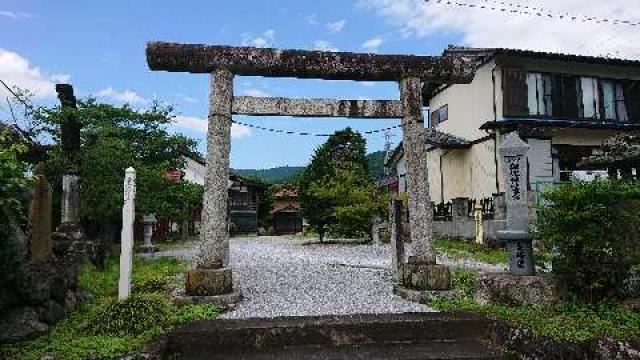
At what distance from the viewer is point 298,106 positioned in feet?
28.0

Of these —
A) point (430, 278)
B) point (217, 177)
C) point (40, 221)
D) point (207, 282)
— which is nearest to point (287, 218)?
point (217, 177)

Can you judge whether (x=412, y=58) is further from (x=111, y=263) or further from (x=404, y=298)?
(x=111, y=263)

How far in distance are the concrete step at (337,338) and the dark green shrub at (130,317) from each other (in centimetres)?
51

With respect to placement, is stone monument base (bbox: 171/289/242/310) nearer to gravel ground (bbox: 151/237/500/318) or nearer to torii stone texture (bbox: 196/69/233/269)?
gravel ground (bbox: 151/237/500/318)

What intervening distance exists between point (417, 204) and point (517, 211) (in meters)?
1.66

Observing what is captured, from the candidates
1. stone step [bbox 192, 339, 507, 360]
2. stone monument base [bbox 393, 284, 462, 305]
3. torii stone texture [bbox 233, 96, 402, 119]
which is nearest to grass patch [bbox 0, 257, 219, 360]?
stone step [bbox 192, 339, 507, 360]

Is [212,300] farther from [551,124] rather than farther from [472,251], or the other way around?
[551,124]

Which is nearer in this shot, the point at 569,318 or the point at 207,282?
the point at 569,318

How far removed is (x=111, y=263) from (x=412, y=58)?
10001mm

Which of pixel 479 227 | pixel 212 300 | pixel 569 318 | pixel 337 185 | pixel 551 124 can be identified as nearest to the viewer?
pixel 569 318

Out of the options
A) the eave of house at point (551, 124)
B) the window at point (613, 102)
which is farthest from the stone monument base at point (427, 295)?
the window at point (613, 102)

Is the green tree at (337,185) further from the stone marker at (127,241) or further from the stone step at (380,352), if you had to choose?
the stone step at (380,352)

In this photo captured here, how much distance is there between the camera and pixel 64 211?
12.3 meters

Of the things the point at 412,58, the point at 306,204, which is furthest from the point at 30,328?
the point at 306,204
